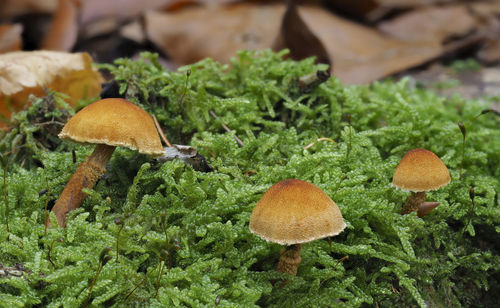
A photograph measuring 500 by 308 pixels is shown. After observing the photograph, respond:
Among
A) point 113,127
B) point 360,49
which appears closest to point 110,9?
point 360,49

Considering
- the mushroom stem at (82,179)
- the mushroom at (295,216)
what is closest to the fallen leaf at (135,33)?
the mushroom stem at (82,179)

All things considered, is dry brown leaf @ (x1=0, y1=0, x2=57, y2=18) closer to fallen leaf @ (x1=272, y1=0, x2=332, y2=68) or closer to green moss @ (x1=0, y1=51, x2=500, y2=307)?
fallen leaf @ (x1=272, y1=0, x2=332, y2=68)

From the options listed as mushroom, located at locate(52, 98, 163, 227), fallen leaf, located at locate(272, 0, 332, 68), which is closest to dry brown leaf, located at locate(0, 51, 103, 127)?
mushroom, located at locate(52, 98, 163, 227)

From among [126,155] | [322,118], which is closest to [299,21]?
[322,118]

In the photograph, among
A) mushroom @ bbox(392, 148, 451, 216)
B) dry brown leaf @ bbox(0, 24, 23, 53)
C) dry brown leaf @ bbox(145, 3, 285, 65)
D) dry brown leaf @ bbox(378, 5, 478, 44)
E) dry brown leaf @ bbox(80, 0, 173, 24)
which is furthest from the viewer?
dry brown leaf @ bbox(80, 0, 173, 24)

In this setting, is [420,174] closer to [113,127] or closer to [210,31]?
[113,127]

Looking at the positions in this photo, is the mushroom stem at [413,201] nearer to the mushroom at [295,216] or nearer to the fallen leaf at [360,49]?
the mushroom at [295,216]

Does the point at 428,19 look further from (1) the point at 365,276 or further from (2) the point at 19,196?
(2) the point at 19,196
